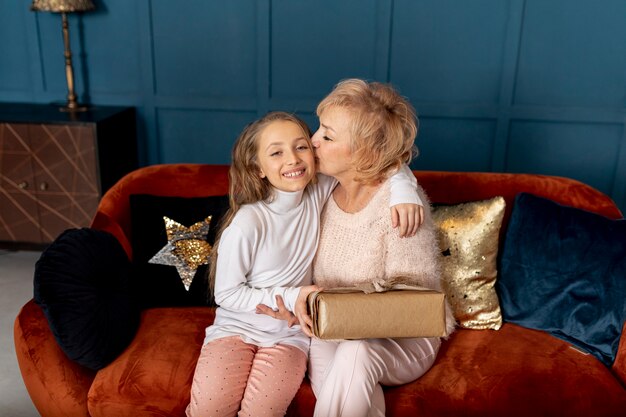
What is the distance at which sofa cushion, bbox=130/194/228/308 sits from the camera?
1935 mm

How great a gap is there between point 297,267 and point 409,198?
1.28 feet

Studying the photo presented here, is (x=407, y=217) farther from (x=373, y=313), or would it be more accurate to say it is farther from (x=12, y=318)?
(x=12, y=318)

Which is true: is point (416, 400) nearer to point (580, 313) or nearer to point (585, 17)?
point (580, 313)

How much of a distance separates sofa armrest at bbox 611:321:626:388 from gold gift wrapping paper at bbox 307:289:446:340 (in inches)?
23.7

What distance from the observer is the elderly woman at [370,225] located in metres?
1.61

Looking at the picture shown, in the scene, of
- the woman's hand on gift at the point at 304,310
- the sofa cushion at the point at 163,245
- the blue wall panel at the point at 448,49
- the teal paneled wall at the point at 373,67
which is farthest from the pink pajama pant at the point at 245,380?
the blue wall panel at the point at 448,49

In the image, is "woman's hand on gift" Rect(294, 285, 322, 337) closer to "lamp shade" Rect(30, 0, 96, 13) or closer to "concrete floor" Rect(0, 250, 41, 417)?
"concrete floor" Rect(0, 250, 41, 417)

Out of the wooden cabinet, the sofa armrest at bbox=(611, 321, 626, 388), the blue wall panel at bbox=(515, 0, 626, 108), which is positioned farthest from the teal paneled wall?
the sofa armrest at bbox=(611, 321, 626, 388)

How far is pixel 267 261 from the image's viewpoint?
166cm

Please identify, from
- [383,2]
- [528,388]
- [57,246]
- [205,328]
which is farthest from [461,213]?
[383,2]

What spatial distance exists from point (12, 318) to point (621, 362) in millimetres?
2468

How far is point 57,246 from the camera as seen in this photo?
1.64m

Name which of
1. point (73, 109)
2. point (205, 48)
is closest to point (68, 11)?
point (73, 109)

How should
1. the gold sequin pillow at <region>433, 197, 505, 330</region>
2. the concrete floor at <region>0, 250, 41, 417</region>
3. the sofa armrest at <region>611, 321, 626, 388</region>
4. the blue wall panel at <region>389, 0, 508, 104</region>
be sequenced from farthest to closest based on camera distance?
the blue wall panel at <region>389, 0, 508, 104</region>
the concrete floor at <region>0, 250, 41, 417</region>
the gold sequin pillow at <region>433, 197, 505, 330</region>
the sofa armrest at <region>611, 321, 626, 388</region>
